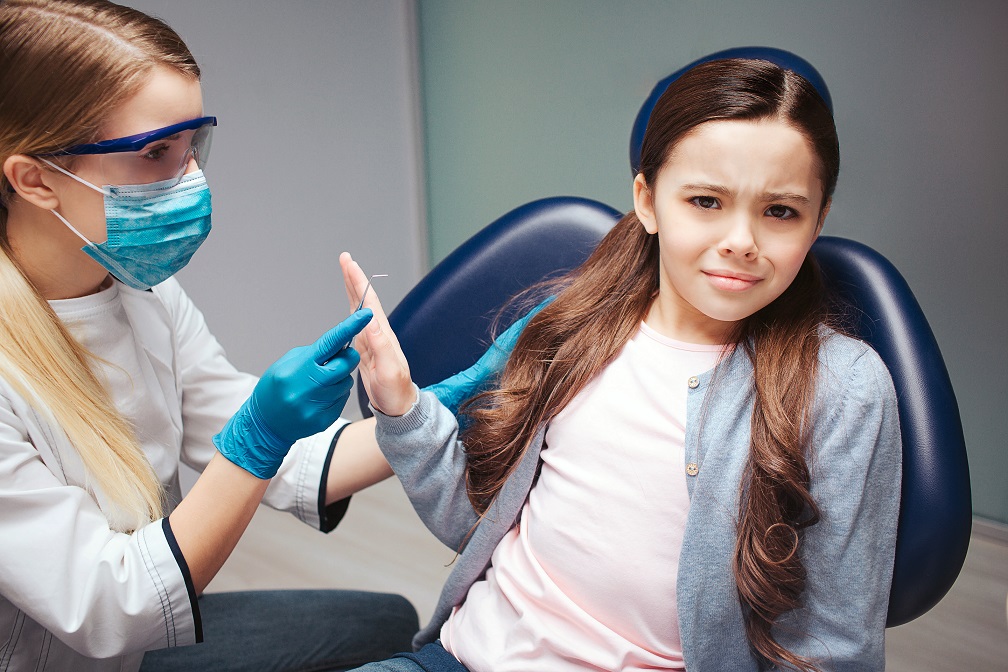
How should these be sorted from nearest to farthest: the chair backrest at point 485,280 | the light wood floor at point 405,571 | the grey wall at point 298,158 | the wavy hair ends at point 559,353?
the wavy hair ends at point 559,353 < the chair backrest at point 485,280 < the light wood floor at point 405,571 < the grey wall at point 298,158

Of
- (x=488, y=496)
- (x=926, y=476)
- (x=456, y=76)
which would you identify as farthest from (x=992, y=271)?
(x=456, y=76)

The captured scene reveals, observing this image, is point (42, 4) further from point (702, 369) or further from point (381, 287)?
point (381, 287)

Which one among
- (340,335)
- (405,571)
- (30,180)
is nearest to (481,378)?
(340,335)

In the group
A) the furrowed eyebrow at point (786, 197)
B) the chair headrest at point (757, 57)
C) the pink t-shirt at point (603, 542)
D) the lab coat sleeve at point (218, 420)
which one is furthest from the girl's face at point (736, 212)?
the lab coat sleeve at point (218, 420)

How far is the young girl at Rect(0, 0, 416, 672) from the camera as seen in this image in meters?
1.06

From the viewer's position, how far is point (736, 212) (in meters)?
1.00

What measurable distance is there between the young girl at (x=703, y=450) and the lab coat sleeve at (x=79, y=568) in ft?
0.96

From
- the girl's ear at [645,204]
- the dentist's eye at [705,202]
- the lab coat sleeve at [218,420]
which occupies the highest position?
the dentist's eye at [705,202]

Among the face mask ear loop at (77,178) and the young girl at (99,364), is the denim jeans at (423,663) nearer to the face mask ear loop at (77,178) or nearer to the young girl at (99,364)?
the young girl at (99,364)

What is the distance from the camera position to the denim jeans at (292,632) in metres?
1.38

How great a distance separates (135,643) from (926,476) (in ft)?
3.24

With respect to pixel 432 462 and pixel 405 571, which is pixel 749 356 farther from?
pixel 405 571

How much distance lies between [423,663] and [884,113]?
171 cm

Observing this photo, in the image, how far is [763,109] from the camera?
99 centimetres
